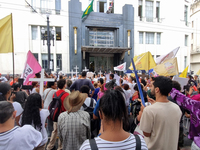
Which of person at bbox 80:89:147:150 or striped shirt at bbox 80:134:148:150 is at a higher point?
person at bbox 80:89:147:150

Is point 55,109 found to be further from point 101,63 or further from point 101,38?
point 101,63

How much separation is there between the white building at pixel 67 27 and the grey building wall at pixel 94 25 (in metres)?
0.73

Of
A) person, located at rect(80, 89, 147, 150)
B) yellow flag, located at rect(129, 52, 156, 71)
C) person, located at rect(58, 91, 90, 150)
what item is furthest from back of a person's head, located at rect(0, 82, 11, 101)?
yellow flag, located at rect(129, 52, 156, 71)

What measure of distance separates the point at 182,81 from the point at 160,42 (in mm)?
18879

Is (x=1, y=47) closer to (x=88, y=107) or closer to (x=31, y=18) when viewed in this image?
(x=88, y=107)

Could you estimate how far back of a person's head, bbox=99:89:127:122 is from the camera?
4.10 feet

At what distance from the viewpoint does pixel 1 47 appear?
3.75m

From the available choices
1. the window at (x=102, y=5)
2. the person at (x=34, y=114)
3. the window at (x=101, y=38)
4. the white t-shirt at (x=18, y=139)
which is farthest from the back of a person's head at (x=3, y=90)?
the window at (x=102, y=5)

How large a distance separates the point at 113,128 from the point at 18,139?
1.15 meters

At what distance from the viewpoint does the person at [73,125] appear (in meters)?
2.35

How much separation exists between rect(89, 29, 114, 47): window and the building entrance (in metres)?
2.01

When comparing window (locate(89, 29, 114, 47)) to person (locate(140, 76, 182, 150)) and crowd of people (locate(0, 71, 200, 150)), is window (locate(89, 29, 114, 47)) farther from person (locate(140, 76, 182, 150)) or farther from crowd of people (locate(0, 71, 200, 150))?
person (locate(140, 76, 182, 150))

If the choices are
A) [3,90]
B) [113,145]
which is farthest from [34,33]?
[113,145]

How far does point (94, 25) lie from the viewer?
18.2 metres
